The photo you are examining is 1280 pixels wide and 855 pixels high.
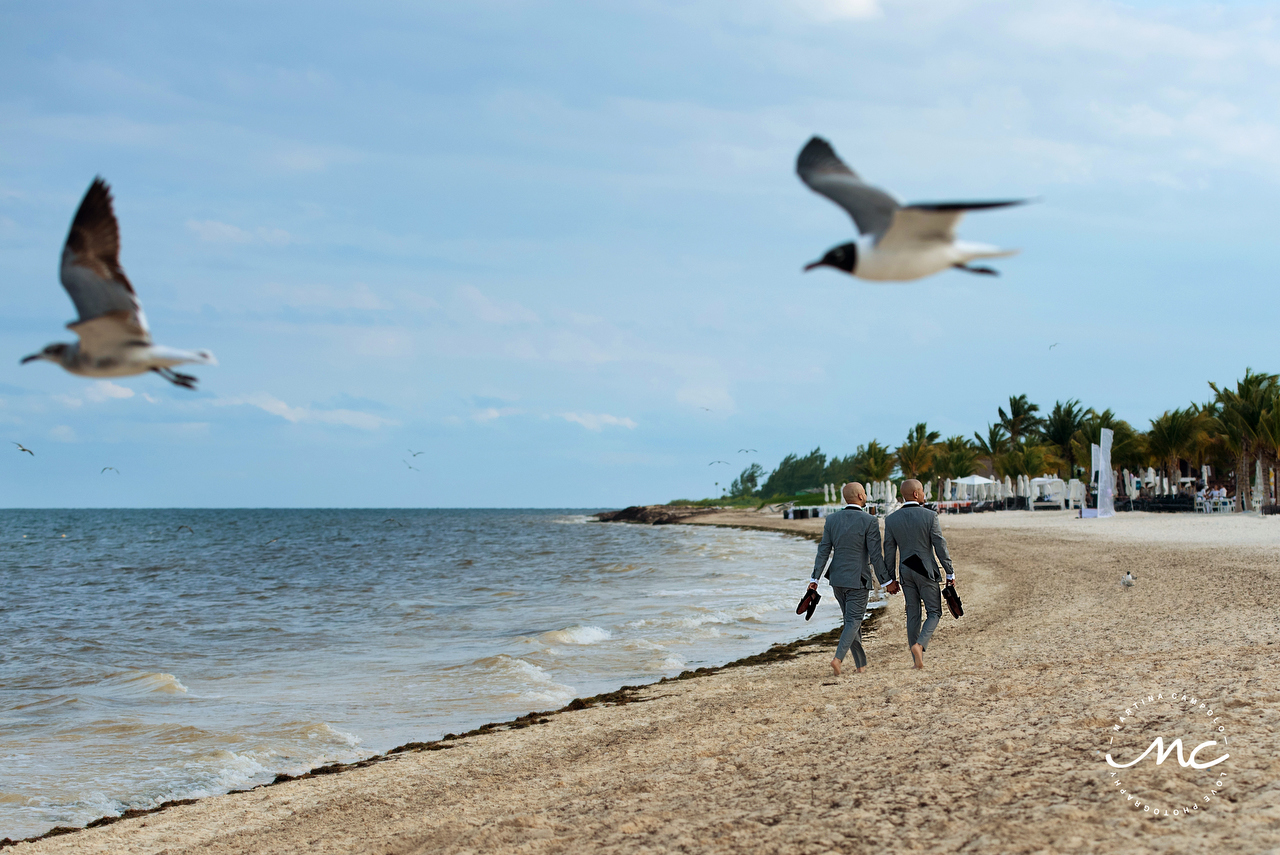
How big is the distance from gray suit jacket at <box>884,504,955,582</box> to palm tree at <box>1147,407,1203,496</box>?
47.5m

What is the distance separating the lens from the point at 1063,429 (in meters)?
70.6

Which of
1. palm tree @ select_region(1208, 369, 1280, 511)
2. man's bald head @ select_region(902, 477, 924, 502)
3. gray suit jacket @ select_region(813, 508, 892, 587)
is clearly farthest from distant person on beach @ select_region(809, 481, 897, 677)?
palm tree @ select_region(1208, 369, 1280, 511)

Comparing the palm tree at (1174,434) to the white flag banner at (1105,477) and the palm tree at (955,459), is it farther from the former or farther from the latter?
the palm tree at (955,459)

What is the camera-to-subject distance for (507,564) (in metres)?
41.3

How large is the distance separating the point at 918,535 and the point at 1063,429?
6864 cm

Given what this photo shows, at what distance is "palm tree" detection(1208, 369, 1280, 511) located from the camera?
40219 mm

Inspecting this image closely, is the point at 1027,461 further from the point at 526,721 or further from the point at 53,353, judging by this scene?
the point at 53,353

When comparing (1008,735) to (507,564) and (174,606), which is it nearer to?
(174,606)

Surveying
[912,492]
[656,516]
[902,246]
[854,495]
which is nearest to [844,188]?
[902,246]

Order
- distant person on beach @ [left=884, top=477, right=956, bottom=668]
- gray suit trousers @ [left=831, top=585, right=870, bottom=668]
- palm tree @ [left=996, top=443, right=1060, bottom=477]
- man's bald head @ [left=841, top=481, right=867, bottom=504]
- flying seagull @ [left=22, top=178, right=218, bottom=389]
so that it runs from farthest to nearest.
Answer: palm tree @ [left=996, top=443, right=1060, bottom=477] → gray suit trousers @ [left=831, top=585, right=870, bottom=668] → distant person on beach @ [left=884, top=477, right=956, bottom=668] → man's bald head @ [left=841, top=481, right=867, bottom=504] → flying seagull @ [left=22, top=178, right=218, bottom=389]

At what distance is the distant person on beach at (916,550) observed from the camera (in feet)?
28.8

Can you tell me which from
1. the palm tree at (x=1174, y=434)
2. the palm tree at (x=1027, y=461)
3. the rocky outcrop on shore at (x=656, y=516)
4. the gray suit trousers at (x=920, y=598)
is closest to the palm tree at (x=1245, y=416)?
the palm tree at (x=1174, y=434)

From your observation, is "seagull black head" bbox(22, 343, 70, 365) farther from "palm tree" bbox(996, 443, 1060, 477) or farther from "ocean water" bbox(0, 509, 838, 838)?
"palm tree" bbox(996, 443, 1060, 477)

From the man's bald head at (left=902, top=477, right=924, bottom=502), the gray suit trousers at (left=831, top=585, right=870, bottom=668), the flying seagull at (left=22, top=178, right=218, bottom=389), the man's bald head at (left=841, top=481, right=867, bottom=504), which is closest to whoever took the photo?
the flying seagull at (left=22, top=178, right=218, bottom=389)
